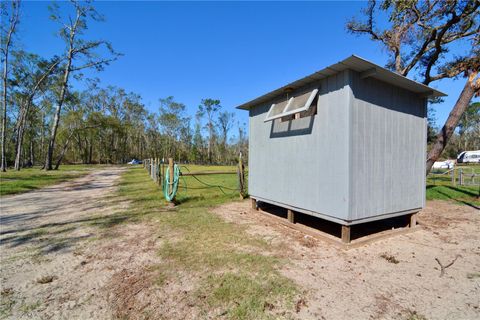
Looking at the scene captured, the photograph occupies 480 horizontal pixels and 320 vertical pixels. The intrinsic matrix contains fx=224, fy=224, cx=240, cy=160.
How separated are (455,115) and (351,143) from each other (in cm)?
666

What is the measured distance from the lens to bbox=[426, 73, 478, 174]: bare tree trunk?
22.4 ft

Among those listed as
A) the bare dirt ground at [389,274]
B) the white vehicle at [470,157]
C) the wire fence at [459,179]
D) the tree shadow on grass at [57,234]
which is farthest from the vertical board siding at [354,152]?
the white vehicle at [470,157]

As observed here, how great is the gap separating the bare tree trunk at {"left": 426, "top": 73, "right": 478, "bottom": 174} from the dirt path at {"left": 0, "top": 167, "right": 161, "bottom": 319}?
9032 millimetres

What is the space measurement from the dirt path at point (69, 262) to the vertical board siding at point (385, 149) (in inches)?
129

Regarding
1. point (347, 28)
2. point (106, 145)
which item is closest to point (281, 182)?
point (347, 28)

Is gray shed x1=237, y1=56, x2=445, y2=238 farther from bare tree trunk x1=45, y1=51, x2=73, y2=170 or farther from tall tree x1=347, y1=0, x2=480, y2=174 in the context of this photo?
bare tree trunk x1=45, y1=51, x2=73, y2=170

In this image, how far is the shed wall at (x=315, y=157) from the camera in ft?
11.2

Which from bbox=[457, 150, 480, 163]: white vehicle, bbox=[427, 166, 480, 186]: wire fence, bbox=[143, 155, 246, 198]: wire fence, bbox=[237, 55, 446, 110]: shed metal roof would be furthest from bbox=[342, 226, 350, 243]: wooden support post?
bbox=[457, 150, 480, 163]: white vehicle

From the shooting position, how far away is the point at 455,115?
722cm

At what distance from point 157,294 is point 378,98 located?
4.24 metres

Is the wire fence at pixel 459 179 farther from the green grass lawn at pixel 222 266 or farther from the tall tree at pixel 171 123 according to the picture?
the tall tree at pixel 171 123

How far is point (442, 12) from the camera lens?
730 cm

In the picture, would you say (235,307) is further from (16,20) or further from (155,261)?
(16,20)

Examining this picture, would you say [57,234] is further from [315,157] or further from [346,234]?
[346,234]
